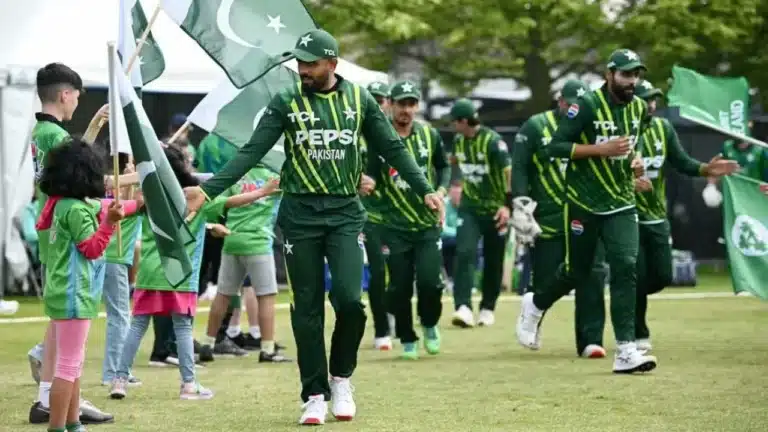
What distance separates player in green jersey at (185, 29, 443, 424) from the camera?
9.12m

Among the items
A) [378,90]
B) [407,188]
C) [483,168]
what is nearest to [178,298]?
[407,188]

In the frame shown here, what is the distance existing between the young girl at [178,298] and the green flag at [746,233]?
468cm

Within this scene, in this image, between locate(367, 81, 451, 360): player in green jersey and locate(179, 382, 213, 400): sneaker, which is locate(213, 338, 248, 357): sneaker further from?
locate(179, 382, 213, 400): sneaker

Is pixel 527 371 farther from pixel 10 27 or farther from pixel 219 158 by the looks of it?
pixel 10 27

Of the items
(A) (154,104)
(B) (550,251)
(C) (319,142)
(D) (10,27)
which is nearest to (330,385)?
(C) (319,142)

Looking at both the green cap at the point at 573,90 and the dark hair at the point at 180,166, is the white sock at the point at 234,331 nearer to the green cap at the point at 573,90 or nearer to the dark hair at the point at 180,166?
the green cap at the point at 573,90

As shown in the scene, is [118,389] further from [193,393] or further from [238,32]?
[238,32]

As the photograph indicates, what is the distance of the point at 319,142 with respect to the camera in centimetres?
911

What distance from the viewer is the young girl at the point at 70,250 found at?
815 centimetres

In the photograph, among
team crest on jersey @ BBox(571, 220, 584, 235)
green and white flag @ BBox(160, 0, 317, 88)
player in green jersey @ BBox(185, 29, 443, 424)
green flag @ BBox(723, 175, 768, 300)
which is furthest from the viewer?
green flag @ BBox(723, 175, 768, 300)

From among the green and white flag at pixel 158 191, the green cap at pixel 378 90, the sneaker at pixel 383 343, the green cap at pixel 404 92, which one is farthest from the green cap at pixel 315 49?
the sneaker at pixel 383 343

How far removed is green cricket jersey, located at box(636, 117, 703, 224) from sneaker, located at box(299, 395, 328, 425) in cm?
454

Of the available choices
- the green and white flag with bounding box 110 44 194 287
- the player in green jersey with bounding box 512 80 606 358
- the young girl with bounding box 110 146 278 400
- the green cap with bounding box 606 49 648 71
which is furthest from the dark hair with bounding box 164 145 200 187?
the player in green jersey with bounding box 512 80 606 358

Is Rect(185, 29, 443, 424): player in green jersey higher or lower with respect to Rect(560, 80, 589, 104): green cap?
lower
